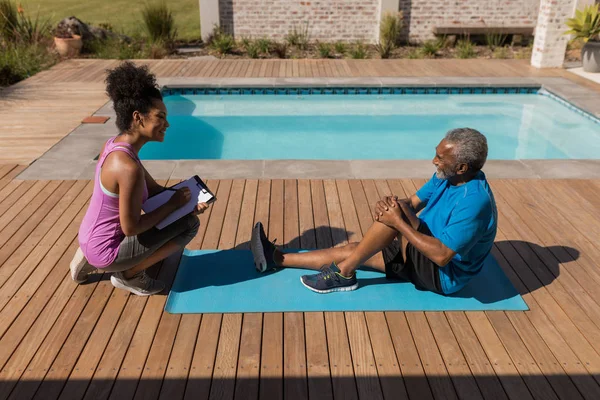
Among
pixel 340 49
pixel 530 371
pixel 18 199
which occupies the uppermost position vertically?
pixel 340 49

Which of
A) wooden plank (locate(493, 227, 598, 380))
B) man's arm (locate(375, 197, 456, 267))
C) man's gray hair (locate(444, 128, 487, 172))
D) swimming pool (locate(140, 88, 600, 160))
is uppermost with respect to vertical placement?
man's gray hair (locate(444, 128, 487, 172))

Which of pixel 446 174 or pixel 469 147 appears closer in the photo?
pixel 469 147

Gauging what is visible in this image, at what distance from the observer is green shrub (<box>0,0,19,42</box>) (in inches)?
377

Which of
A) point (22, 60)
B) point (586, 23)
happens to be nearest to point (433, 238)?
point (586, 23)

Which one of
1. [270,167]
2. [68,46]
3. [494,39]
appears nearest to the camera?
[270,167]

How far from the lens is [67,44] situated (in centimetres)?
996

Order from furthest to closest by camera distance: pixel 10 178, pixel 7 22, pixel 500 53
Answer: pixel 500 53
pixel 7 22
pixel 10 178

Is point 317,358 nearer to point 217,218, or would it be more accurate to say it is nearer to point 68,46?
point 217,218

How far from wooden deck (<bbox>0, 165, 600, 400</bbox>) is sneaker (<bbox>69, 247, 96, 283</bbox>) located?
8 cm

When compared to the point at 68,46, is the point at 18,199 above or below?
below

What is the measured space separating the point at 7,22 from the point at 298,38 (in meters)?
5.59

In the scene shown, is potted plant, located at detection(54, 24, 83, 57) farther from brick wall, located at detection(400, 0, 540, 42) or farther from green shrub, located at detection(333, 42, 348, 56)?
brick wall, located at detection(400, 0, 540, 42)

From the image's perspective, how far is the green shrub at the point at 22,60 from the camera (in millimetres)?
8073

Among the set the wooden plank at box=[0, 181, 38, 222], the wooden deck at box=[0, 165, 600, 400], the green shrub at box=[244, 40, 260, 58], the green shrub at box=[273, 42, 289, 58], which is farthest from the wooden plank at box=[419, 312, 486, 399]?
the green shrub at box=[244, 40, 260, 58]
